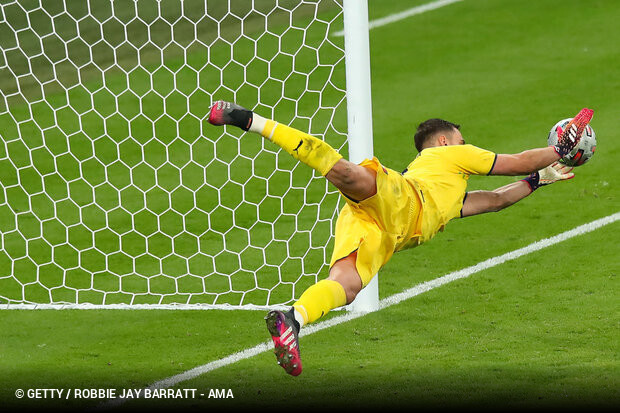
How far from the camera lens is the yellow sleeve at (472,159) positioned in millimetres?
6254

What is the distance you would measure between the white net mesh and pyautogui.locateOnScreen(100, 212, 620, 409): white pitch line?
0.53 meters

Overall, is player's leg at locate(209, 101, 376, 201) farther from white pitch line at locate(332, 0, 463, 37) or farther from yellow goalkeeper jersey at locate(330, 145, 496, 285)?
white pitch line at locate(332, 0, 463, 37)

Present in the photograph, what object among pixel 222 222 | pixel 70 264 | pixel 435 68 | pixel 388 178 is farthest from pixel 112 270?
pixel 435 68

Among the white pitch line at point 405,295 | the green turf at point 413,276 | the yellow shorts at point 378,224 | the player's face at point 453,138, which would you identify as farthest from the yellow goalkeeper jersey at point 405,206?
the white pitch line at point 405,295

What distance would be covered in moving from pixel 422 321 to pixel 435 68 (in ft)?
17.0

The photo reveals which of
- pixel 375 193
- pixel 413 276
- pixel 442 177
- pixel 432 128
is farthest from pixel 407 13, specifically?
pixel 375 193

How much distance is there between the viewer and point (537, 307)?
7.15m

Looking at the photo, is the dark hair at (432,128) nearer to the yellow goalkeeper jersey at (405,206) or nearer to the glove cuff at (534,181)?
the yellow goalkeeper jersey at (405,206)

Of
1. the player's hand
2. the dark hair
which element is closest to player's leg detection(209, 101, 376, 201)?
the dark hair

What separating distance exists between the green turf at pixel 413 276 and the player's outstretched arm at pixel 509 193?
685 millimetres

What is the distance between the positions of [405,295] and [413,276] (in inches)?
13.6

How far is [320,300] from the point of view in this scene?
5.69 metres

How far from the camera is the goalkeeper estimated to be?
5.60 m

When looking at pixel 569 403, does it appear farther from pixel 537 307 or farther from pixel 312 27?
pixel 312 27
